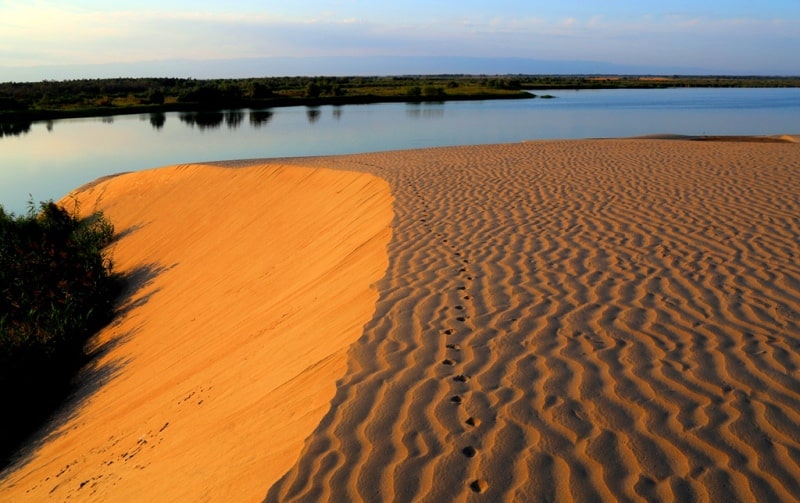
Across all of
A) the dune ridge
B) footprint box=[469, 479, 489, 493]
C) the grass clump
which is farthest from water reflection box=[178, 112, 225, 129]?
footprint box=[469, 479, 489, 493]

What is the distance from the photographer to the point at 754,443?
3084 mm

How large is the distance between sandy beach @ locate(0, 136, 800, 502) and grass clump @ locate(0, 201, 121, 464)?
1.38 ft

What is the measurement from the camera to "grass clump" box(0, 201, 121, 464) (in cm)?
713

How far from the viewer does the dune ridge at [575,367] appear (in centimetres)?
288

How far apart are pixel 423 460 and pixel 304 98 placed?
56081mm

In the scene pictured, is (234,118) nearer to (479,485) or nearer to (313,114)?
(313,114)

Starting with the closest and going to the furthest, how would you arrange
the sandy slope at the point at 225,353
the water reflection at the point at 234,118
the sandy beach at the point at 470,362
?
1. the sandy beach at the point at 470,362
2. the sandy slope at the point at 225,353
3. the water reflection at the point at 234,118

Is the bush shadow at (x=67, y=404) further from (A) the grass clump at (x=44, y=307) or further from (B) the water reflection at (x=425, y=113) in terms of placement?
(B) the water reflection at (x=425, y=113)

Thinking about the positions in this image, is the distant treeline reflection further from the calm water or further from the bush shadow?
the bush shadow

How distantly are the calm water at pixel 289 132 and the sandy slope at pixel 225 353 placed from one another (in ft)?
35.4

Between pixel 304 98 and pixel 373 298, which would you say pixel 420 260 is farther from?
pixel 304 98

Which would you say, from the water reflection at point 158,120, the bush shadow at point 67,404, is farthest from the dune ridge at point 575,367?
the water reflection at point 158,120

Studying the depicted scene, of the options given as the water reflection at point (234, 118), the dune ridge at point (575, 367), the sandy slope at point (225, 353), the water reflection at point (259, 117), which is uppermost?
the dune ridge at point (575, 367)

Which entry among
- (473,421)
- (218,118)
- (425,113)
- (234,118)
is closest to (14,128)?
(218,118)
